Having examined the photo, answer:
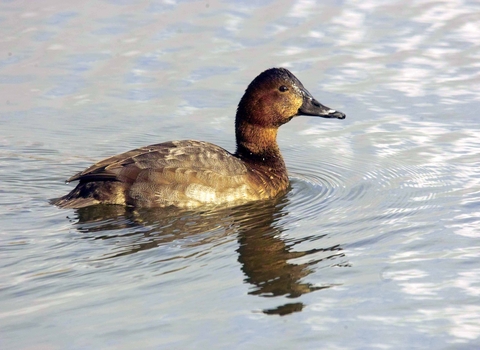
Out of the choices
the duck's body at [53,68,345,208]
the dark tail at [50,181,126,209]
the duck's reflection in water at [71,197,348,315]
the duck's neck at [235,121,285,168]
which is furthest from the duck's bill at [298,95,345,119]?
the dark tail at [50,181,126,209]

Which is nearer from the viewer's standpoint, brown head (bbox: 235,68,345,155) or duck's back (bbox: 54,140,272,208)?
duck's back (bbox: 54,140,272,208)

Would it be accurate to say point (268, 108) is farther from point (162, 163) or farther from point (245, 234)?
point (245, 234)

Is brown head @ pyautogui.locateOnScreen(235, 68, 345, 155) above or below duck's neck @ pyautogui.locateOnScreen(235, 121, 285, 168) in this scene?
above

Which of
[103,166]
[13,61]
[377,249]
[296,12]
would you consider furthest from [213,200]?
[296,12]

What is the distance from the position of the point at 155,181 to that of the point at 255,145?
1377 mm

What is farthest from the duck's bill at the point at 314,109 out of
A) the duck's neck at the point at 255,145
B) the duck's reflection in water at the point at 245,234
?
the duck's reflection in water at the point at 245,234

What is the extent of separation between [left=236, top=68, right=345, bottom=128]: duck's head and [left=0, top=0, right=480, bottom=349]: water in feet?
2.29

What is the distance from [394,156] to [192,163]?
2458 mm

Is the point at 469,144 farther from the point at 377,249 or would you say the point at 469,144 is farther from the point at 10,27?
the point at 10,27

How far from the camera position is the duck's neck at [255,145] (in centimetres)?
930

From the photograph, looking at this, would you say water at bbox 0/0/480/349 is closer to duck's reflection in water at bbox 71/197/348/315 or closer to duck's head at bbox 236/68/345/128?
duck's reflection in water at bbox 71/197/348/315

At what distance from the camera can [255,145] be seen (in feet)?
30.6

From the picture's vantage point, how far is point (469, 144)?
383 inches

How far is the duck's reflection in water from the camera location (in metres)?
6.68
